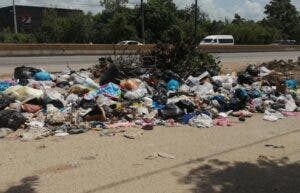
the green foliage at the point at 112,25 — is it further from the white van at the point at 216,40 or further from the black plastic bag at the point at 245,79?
the black plastic bag at the point at 245,79

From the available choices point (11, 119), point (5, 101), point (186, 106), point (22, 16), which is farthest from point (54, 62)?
point (22, 16)

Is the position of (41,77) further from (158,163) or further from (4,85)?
(158,163)

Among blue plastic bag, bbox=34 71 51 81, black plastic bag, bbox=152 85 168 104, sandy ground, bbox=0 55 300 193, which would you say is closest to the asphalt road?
blue plastic bag, bbox=34 71 51 81

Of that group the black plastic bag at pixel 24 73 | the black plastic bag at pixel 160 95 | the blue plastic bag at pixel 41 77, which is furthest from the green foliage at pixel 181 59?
the black plastic bag at pixel 24 73

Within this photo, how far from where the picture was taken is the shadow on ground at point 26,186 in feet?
19.0

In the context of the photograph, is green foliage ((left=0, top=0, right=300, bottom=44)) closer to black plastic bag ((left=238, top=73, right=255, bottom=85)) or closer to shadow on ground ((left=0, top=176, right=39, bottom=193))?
black plastic bag ((left=238, top=73, right=255, bottom=85))

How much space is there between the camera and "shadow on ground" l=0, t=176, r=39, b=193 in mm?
5805

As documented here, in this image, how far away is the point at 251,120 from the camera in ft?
34.2

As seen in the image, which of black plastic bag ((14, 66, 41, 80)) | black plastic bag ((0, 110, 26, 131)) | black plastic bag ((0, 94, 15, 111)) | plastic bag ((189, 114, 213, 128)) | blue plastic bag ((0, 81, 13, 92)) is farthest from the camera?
black plastic bag ((14, 66, 41, 80))

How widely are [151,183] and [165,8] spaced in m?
56.2

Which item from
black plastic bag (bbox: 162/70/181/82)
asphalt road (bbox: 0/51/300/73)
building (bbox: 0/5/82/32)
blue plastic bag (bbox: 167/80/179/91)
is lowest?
asphalt road (bbox: 0/51/300/73)

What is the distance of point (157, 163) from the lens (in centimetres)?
700

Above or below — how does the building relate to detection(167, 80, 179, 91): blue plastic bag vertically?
above

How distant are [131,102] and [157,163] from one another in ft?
13.3
